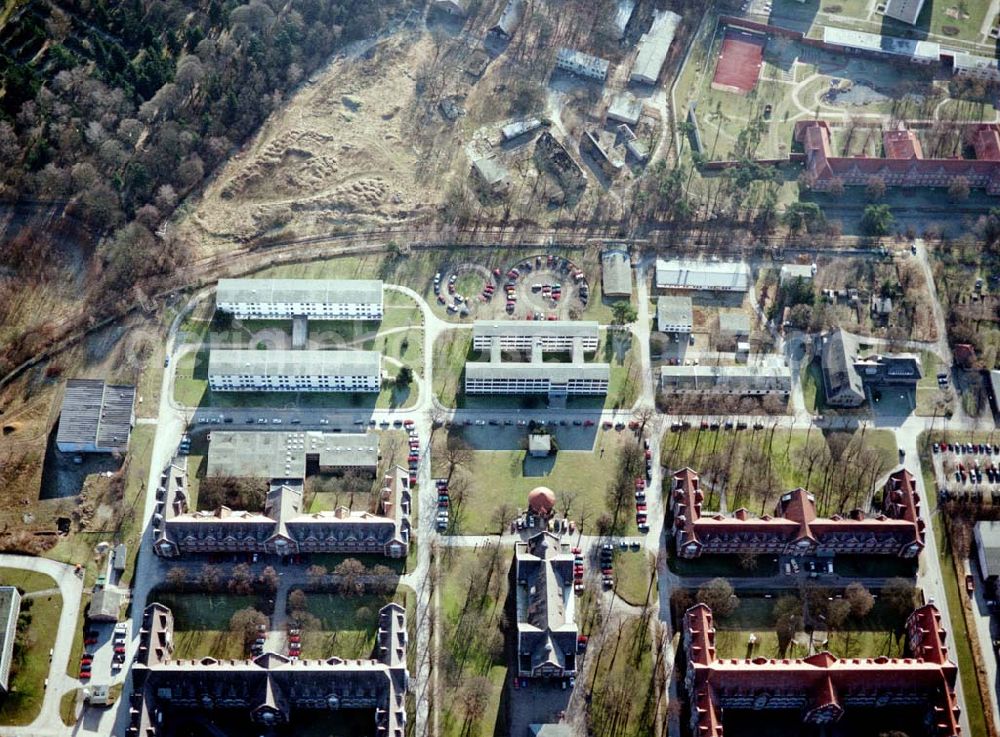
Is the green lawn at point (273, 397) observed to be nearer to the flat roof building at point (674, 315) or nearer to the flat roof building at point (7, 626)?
the flat roof building at point (7, 626)

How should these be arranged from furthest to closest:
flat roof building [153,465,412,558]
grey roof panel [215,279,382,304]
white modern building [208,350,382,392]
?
1. grey roof panel [215,279,382,304]
2. white modern building [208,350,382,392]
3. flat roof building [153,465,412,558]

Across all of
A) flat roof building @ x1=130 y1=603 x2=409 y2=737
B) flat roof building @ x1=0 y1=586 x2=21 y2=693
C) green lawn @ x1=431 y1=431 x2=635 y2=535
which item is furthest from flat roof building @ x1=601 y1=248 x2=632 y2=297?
flat roof building @ x1=0 y1=586 x2=21 y2=693

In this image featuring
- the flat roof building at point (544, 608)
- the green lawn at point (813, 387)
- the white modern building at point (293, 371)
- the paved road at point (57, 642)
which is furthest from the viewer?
the green lawn at point (813, 387)

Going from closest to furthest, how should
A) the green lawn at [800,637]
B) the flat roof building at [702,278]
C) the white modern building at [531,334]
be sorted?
the green lawn at [800,637] < the white modern building at [531,334] < the flat roof building at [702,278]

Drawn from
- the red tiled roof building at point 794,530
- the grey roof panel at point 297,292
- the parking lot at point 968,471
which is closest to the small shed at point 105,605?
the grey roof panel at point 297,292

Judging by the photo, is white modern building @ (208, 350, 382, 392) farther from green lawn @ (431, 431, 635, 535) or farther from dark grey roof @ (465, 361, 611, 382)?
green lawn @ (431, 431, 635, 535)

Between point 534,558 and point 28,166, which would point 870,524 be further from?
point 28,166

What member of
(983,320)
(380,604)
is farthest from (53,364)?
(983,320)
